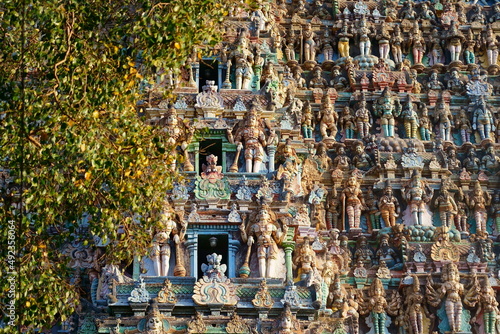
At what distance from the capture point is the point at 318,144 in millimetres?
31719

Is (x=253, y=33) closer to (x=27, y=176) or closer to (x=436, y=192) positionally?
(x=436, y=192)

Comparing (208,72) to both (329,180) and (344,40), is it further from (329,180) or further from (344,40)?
(344,40)

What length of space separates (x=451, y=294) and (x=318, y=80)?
6.52 metres

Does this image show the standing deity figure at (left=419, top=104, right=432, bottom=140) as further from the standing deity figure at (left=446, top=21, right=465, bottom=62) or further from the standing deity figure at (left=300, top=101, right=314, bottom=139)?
the standing deity figure at (left=300, top=101, right=314, bottom=139)

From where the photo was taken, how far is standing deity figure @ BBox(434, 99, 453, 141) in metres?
32.5

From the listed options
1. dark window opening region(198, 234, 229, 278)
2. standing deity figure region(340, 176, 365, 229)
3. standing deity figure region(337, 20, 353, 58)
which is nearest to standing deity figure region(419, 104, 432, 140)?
standing deity figure region(337, 20, 353, 58)

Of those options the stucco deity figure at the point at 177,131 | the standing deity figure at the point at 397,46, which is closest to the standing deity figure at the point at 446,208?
the standing deity figure at the point at 397,46

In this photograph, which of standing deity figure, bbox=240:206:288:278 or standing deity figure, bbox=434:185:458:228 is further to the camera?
standing deity figure, bbox=434:185:458:228

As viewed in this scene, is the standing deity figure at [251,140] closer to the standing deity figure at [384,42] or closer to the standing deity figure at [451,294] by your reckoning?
the standing deity figure at [451,294]

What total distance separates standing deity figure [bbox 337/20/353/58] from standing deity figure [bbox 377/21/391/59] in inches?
26.5

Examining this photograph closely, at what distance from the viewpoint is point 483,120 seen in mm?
32656

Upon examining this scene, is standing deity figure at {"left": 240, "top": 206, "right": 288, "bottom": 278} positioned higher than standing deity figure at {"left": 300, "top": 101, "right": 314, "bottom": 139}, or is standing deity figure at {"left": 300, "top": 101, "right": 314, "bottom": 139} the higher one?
standing deity figure at {"left": 300, "top": 101, "right": 314, "bottom": 139}

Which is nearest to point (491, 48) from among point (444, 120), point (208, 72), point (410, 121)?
point (444, 120)

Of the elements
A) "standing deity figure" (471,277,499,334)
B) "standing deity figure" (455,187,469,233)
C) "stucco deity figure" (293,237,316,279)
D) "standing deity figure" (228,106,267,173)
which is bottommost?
"standing deity figure" (471,277,499,334)
